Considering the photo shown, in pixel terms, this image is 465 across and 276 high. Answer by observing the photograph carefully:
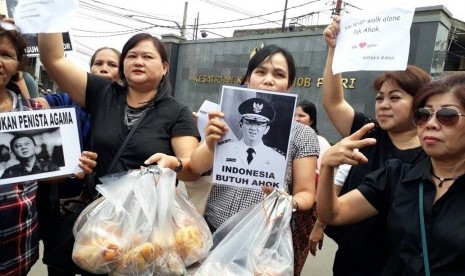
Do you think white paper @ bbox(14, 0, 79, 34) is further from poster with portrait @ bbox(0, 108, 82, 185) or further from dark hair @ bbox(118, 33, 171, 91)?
poster with portrait @ bbox(0, 108, 82, 185)

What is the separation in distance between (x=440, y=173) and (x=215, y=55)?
16.4 meters

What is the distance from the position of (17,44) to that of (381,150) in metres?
1.85

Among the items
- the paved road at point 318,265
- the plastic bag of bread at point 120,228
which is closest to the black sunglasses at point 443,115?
the plastic bag of bread at point 120,228

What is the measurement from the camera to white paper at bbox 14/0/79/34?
6.07 ft

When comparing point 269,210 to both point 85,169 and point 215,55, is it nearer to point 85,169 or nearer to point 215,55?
point 85,169

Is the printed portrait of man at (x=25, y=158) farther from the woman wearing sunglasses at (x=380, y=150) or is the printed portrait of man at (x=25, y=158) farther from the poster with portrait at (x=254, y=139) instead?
the woman wearing sunglasses at (x=380, y=150)

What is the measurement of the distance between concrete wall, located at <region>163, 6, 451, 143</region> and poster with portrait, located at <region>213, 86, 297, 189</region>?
8.40 m

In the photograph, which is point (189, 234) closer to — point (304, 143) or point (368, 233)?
point (304, 143)

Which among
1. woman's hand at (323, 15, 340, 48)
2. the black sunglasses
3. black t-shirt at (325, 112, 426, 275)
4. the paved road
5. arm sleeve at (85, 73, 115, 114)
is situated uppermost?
woman's hand at (323, 15, 340, 48)

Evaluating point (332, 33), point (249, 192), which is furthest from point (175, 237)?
point (332, 33)

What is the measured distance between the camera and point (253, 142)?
1.66 meters

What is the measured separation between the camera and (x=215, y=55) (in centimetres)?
1739

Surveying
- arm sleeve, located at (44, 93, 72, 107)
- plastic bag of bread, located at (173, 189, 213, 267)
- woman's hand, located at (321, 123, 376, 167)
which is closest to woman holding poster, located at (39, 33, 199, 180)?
plastic bag of bread, located at (173, 189, 213, 267)

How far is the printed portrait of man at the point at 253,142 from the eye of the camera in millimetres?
1640
